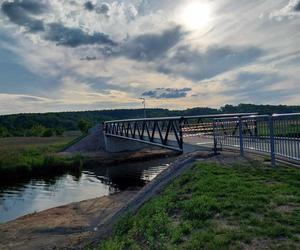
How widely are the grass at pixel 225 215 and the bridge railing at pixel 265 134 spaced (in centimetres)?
73

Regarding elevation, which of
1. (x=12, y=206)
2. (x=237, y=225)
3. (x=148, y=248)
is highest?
(x=237, y=225)

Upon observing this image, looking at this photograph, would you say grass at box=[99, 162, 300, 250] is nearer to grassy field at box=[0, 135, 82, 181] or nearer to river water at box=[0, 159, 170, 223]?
river water at box=[0, 159, 170, 223]

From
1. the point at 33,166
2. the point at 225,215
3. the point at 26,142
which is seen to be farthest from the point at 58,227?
the point at 26,142

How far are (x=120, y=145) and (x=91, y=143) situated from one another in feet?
19.1

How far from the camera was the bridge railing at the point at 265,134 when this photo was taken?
10.8 metres

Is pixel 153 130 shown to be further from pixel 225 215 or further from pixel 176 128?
pixel 225 215

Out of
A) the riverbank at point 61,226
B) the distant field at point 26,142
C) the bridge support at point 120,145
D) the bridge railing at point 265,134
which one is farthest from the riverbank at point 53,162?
the bridge railing at point 265,134

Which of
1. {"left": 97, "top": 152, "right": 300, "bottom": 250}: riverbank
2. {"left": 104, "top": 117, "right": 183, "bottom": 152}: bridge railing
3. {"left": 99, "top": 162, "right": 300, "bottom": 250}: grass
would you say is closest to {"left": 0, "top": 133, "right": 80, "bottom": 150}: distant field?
{"left": 104, "top": 117, "right": 183, "bottom": 152}: bridge railing

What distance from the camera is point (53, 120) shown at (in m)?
162

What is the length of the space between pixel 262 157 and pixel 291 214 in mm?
6918

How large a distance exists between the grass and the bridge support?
40159mm

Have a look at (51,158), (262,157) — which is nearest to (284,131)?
(262,157)

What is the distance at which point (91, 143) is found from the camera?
55531 millimetres

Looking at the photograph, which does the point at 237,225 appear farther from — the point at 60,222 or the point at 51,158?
the point at 51,158
